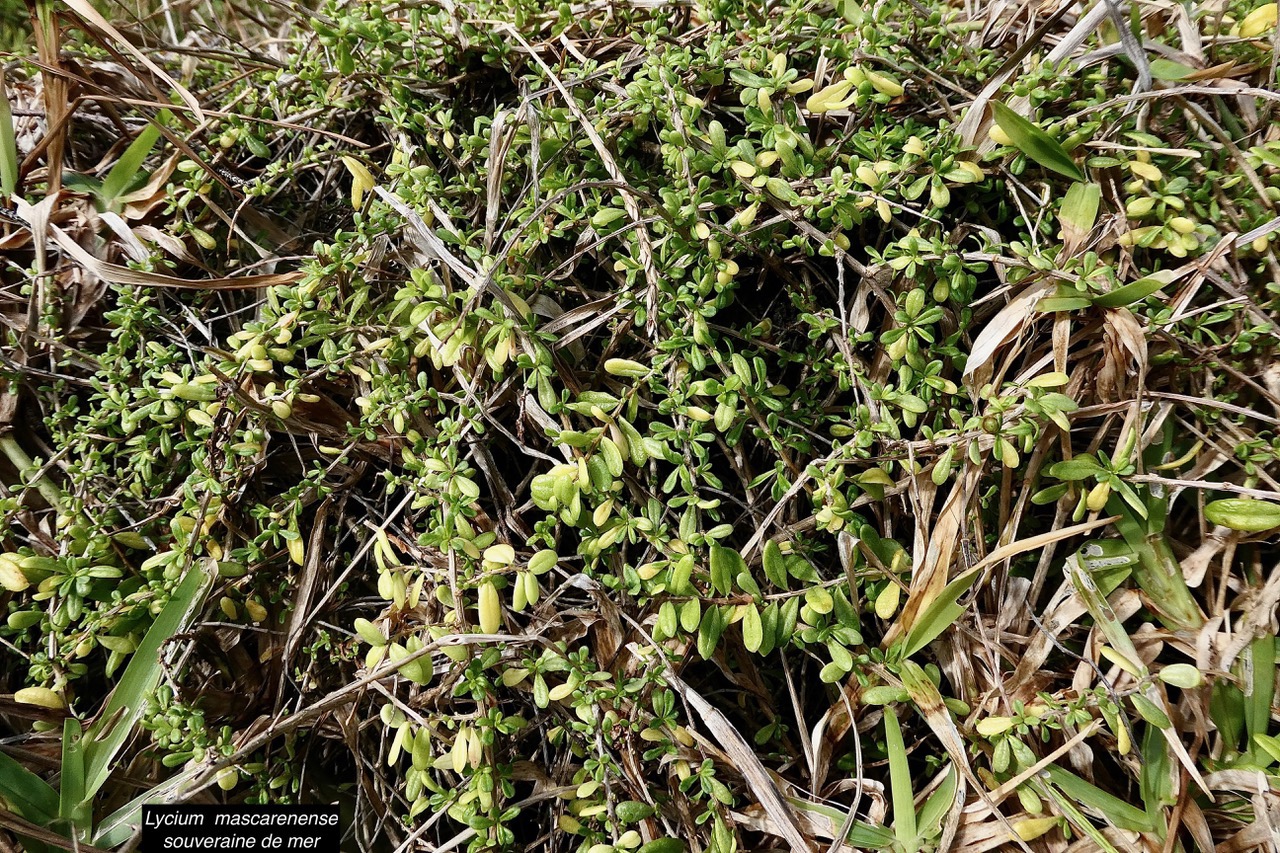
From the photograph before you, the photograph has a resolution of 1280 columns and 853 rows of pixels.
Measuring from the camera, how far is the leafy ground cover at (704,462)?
102cm

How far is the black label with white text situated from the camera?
113cm

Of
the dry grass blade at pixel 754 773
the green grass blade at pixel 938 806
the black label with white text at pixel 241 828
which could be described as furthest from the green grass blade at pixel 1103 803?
the black label with white text at pixel 241 828

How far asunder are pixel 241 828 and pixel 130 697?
0.85ft

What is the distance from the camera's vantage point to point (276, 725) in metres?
1.08

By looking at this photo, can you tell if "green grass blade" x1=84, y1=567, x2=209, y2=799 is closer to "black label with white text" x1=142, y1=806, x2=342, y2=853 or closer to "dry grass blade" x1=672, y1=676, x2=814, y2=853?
"black label with white text" x1=142, y1=806, x2=342, y2=853

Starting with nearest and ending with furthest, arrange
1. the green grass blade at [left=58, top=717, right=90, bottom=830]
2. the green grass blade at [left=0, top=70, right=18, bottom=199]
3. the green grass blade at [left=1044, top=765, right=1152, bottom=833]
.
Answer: the green grass blade at [left=1044, top=765, right=1152, bottom=833] < the green grass blade at [left=58, top=717, right=90, bottom=830] < the green grass blade at [left=0, top=70, right=18, bottom=199]

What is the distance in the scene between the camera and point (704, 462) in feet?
3.43

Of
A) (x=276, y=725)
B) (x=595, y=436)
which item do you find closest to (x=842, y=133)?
(x=595, y=436)

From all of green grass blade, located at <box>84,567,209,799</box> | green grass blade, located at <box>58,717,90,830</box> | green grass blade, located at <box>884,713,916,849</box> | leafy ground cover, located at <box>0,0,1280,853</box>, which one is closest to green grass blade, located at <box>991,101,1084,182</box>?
leafy ground cover, located at <box>0,0,1280,853</box>

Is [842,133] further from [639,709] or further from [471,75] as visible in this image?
[639,709]

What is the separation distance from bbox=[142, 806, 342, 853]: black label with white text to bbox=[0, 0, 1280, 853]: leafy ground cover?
39 mm

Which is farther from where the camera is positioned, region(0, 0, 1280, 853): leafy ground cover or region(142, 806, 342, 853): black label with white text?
region(142, 806, 342, 853): black label with white text

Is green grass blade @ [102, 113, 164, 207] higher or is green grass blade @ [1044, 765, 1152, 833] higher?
green grass blade @ [102, 113, 164, 207]

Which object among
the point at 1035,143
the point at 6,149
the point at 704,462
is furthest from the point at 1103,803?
the point at 6,149
